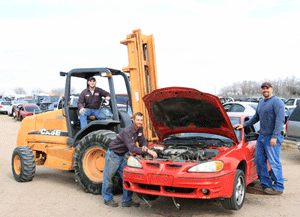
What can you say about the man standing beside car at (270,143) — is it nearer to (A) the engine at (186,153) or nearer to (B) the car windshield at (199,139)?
(B) the car windshield at (199,139)

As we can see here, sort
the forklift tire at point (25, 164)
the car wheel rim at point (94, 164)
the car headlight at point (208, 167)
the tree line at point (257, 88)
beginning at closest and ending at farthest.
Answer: the car headlight at point (208, 167) → the car wheel rim at point (94, 164) → the forklift tire at point (25, 164) → the tree line at point (257, 88)

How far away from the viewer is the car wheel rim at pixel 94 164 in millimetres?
6348

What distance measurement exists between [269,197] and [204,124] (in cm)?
178

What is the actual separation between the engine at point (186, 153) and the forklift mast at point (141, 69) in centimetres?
109

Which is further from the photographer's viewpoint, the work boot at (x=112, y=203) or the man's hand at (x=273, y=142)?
the man's hand at (x=273, y=142)

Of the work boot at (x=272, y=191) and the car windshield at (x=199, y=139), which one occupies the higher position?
the car windshield at (x=199, y=139)

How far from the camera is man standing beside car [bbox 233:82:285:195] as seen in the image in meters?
5.77

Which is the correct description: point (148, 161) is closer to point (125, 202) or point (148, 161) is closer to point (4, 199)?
point (125, 202)

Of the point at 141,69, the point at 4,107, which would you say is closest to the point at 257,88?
the point at 4,107

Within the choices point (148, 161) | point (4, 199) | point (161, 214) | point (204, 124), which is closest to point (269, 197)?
point (204, 124)

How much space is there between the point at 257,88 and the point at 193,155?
81.4 metres

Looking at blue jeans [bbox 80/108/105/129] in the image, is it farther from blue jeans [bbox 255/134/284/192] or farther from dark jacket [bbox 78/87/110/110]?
blue jeans [bbox 255/134/284/192]

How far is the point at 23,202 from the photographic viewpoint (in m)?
5.84

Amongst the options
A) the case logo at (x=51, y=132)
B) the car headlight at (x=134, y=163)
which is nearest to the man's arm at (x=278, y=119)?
the car headlight at (x=134, y=163)
